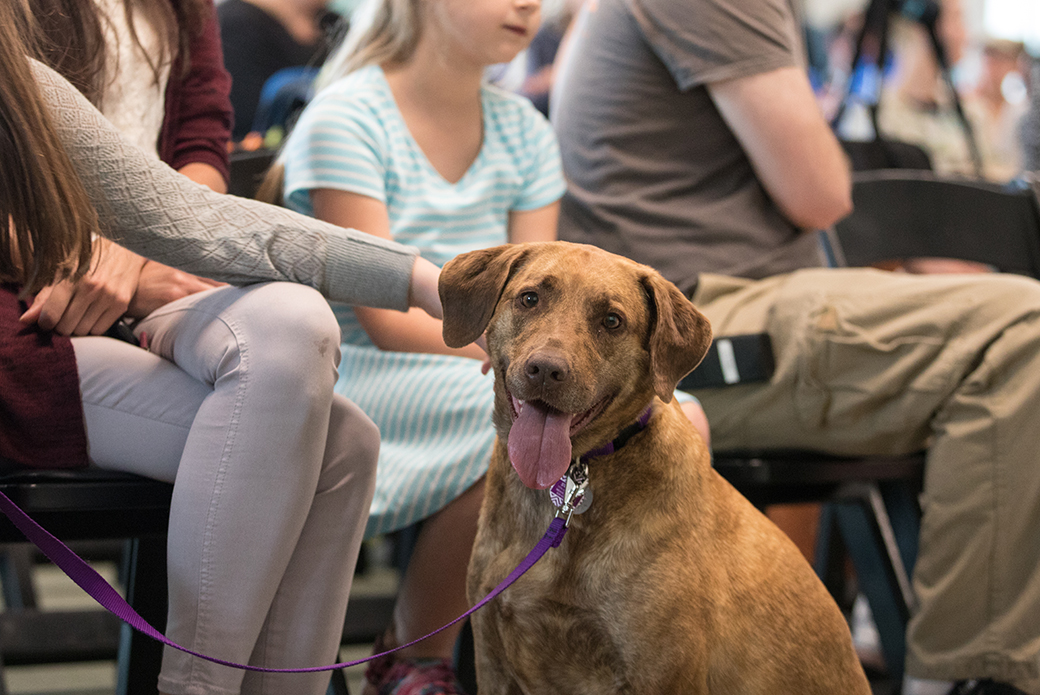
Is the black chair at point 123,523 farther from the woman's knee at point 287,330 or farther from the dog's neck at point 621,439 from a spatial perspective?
the dog's neck at point 621,439

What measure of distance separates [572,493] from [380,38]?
3.39ft

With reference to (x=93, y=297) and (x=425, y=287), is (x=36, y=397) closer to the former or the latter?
(x=93, y=297)

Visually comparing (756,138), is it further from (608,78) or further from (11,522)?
(11,522)

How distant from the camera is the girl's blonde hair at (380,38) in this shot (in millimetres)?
1752

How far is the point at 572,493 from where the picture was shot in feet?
3.87

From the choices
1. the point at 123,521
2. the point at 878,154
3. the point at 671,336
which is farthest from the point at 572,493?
the point at 878,154

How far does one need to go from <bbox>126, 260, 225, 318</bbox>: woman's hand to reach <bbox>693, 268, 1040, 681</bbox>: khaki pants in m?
0.96

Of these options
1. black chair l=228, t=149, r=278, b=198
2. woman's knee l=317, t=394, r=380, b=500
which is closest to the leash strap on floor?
woman's knee l=317, t=394, r=380, b=500

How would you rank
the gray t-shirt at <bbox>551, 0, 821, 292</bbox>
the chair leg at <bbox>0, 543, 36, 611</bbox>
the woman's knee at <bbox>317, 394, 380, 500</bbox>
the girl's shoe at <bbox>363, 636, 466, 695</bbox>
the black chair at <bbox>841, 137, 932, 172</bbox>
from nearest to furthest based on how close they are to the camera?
1. the woman's knee at <bbox>317, 394, 380, 500</bbox>
2. the girl's shoe at <bbox>363, 636, 466, 695</bbox>
3. the gray t-shirt at <bbox>551, 0, 821, 292</bbox>
4. the chair leg at <bbox>0, 543, 36, 611</bbox>
5. the black chair at <bbox>841, 137, 932, 172</bbox>

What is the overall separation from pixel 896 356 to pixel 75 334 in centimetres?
134

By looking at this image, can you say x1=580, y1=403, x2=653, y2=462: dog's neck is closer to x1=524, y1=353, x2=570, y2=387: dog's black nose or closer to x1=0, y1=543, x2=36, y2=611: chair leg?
x1=524, y1=353, x2=570, y2=387: dog's black nose

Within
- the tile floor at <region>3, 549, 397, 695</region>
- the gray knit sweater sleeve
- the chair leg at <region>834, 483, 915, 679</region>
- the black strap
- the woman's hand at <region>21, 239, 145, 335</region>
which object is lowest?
the tile floor at <region>3, 549, 397, 695</region>

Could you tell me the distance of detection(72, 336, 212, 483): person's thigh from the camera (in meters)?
1.20

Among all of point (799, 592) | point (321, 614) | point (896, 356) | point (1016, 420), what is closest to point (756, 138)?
point (896, 356)
